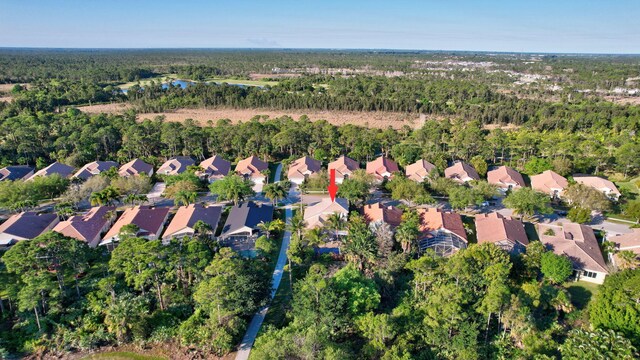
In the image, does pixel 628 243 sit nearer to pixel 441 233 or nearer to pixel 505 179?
pixel 441 233

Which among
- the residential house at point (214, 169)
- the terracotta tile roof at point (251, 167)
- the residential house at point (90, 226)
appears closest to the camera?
the residential house at point (90, 226)

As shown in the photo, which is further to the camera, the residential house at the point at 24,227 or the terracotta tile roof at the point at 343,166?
the terracotta tile roof at the point at 343,166

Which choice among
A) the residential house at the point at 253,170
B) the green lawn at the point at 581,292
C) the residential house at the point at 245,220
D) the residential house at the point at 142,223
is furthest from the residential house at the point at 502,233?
the residential house at the point at 142,223

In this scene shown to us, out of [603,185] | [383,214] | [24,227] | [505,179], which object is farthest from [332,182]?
[603,185]

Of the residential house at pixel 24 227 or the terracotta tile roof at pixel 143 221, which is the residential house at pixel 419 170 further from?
the residential house at pixel 24 227

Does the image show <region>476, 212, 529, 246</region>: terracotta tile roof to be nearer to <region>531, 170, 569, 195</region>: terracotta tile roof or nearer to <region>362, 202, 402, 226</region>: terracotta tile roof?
<region>362, 202, 402, 226</region>: terracotta tile roof

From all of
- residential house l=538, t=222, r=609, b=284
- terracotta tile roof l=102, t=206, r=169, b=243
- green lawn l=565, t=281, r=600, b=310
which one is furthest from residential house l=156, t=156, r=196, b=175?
green lawn l=565, t=281, r=600, b=310

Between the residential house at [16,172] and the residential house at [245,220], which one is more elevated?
the residential house at [16,172]
